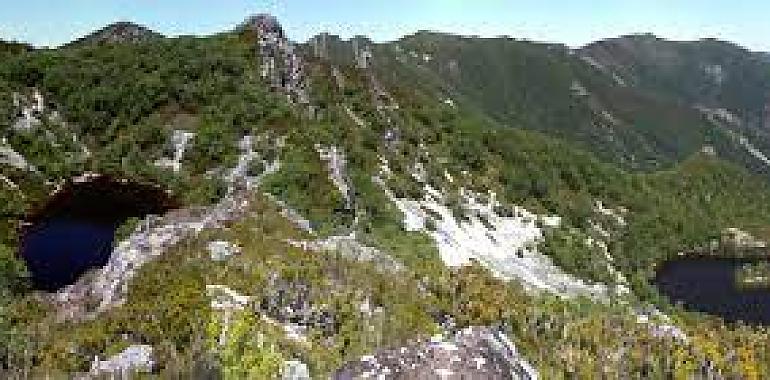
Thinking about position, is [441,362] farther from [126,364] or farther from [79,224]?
[79,224]

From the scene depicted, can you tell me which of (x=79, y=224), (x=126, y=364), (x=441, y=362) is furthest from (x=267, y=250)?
(x=79, y=224)

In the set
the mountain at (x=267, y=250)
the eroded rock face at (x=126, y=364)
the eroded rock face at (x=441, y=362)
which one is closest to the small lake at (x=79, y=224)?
the mountain at (x=267, y=250)

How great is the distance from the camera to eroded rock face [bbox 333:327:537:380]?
24953 mm

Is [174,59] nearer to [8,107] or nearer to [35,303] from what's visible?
[8,107]

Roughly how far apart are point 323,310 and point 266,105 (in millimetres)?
114240

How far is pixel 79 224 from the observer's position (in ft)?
362

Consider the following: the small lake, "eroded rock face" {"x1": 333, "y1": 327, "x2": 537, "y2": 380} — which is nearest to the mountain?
"eroded rock face" {"x1": 333, "y1": 327, "x2": 537, "y2": 380}

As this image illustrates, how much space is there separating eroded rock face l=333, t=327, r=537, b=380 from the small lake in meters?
69.7

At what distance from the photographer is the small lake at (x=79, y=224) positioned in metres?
95.4

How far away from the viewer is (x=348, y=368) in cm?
2519

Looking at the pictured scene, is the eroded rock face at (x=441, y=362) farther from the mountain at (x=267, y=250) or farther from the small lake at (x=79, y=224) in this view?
the small lake at (x=79, y=224)

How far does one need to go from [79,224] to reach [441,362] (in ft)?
298

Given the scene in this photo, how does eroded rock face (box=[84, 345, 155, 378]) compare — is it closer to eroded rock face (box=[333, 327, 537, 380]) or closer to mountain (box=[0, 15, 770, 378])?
mountain (box=[0, 15, 770, 378])

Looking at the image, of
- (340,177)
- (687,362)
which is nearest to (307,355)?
(687,362)
